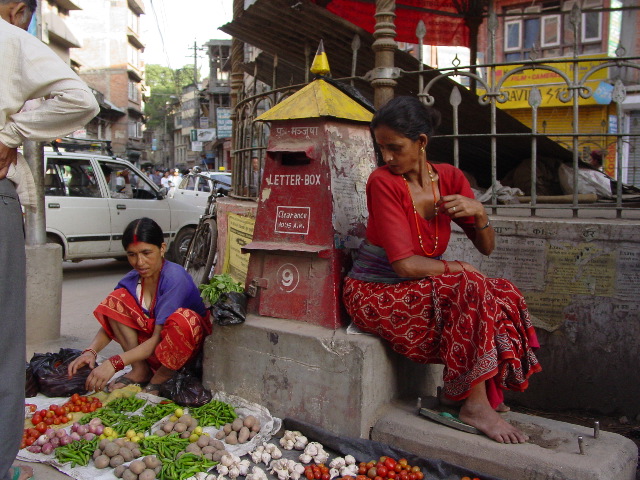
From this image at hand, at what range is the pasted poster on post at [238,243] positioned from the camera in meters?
4.91

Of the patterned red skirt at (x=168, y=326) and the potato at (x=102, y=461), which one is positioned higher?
the patterned red skirt at (x=168, y=326)

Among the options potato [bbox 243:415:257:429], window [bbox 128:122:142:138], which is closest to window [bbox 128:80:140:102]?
window [bbox 128:122:142:138]

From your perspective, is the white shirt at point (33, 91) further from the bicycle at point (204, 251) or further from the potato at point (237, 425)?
the bicycle at point (204, 251)

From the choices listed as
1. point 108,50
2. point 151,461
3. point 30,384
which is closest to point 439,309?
point 151,461

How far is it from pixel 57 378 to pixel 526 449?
2.63 metres

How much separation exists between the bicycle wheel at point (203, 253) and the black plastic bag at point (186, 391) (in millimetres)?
2688

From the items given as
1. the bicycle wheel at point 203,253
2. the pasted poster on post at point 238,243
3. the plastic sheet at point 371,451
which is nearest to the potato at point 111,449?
the plastic sheet at point 371,451

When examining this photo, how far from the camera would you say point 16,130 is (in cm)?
205

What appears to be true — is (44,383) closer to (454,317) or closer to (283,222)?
(283,222)

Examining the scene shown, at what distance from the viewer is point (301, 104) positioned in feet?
10.1

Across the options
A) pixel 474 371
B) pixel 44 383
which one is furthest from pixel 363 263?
pixel 44 383

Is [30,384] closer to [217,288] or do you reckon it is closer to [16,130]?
[217,288]

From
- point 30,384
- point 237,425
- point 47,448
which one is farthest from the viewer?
point 30,384

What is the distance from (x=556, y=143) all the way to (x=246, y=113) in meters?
2.92
